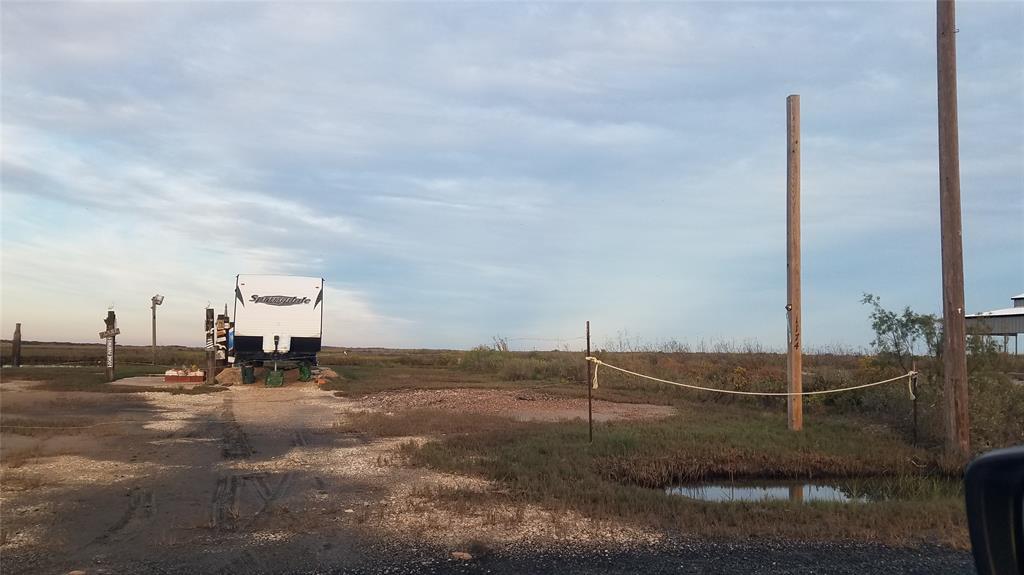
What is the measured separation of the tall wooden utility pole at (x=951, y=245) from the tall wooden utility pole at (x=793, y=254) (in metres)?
2.69

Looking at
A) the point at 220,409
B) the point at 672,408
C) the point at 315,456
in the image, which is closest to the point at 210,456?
the point at 315,456

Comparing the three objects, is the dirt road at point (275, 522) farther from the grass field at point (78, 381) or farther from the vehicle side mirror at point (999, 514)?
the grass field at point (78, 381)

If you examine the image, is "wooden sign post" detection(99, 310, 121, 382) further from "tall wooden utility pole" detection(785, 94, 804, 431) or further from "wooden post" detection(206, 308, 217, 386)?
"tall wooden utility pole" detection(785, 94, 804, 431)

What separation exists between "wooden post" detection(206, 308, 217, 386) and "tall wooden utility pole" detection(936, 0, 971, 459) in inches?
866

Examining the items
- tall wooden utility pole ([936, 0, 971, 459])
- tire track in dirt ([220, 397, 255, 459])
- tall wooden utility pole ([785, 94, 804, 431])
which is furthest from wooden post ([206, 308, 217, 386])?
tall wooden utility pole ([936, 0, 971, 459])

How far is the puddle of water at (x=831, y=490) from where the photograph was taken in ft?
29.1

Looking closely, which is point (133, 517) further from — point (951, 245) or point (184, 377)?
point (184, 377)

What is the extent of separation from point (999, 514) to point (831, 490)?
8.21m

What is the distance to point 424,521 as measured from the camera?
7.13 meters

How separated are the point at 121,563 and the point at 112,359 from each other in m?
21.8

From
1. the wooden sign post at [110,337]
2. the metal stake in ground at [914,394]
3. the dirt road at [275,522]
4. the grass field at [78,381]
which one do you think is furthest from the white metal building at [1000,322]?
the wooden sign post at [110,337]

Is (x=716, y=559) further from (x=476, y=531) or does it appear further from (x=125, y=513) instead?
(x=125, y=513)

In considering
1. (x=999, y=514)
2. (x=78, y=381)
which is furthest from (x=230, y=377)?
(x=999, y=514)

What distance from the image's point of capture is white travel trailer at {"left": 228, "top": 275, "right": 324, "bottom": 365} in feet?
84.2
